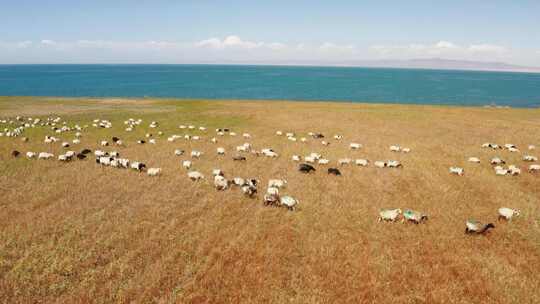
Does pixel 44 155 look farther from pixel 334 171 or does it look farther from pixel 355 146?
pixel 355 146

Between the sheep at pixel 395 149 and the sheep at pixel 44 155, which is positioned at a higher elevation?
the sheep at pixel 44 155

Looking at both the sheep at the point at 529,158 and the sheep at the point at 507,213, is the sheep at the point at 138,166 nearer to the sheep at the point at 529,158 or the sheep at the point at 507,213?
the sheep at the point at 507,213

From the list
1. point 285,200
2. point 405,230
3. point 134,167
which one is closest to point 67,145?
point 134,167

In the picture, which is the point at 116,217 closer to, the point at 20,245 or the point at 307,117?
the point at 20,245

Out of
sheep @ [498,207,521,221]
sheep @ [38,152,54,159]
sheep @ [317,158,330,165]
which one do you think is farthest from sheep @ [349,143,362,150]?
sheep @ [38,152,54,159]

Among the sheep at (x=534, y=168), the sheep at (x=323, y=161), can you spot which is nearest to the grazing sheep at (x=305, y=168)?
the sheep at (x=323, y=161)

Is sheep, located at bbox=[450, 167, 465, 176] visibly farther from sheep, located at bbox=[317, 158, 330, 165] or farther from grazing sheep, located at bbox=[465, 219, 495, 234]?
grazing sheep, located at bbox=[465, 219, 495, 234]
